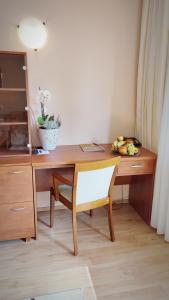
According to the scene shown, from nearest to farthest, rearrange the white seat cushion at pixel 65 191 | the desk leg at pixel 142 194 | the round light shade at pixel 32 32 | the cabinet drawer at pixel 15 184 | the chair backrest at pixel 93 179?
the chair backrest at pixel 93 179, the cabinet drawer at pixel 15 184, the white seat cushion at pixel 65 191, the round light shade at pixel 32 32, the desk leg at pixel 142 194

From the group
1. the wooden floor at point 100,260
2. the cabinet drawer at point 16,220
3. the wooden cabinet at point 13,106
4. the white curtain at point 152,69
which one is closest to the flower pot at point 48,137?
the wooden cabinet at point 13,106

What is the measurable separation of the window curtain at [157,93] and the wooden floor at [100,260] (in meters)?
0.26

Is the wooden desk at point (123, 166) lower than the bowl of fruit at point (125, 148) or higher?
lower

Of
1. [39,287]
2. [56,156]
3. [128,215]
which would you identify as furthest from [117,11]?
[39,287]

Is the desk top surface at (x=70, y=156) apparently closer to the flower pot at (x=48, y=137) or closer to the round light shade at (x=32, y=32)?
the flower pot at (x=48, y=137)

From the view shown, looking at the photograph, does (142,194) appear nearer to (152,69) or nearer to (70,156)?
(70,156)

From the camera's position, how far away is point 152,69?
1976mm

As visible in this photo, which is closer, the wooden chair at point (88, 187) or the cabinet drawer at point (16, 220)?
the wooden chair at point (88, 187)

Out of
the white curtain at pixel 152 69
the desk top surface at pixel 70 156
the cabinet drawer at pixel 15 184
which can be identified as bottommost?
the cabinet drawer at pixel 15 184

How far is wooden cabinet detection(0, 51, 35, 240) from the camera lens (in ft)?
5.53

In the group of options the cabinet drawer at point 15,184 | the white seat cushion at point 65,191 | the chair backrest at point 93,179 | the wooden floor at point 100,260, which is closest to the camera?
the wooden floor at point 100,260

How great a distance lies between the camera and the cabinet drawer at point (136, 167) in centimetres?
193

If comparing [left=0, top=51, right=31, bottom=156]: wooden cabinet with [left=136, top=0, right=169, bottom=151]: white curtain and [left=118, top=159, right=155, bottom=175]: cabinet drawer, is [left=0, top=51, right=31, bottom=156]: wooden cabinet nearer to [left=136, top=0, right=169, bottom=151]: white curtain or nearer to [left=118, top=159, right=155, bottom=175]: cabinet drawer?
[left=118, top=159, right=155, bottom=175]: cabinet drawer

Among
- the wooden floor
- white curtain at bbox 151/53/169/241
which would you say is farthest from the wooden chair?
white curtain at bbox 151/53/169/241
